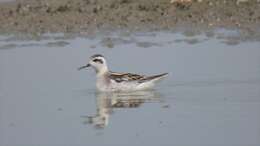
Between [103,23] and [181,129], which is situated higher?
[103,23]

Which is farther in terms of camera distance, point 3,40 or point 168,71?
point 3,40

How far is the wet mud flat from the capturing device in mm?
18359

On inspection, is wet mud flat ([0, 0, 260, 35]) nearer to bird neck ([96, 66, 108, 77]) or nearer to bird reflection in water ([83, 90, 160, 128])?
bird neck ([96, 66, 108, 77])

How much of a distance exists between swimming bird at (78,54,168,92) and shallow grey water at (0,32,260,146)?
0.16 metres

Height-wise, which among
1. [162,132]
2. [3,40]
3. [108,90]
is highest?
[3,40]

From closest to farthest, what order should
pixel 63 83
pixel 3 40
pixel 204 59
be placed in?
1. pixel 63 83
2. pixel 204 59
3. pixel 3 40

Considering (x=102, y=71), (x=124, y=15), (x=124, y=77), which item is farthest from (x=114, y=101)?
(x=124, y=15)

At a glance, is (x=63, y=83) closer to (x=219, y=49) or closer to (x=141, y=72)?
(x=141, y=72)

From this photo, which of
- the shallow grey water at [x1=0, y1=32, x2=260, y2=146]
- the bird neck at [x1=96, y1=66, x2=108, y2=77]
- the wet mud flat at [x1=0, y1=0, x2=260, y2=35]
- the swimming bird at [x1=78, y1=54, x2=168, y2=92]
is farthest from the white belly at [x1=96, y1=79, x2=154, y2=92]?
the wet mud flat at [x1=0, y1=0, x2=260, y2=35]

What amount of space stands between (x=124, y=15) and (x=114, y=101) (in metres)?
5.11

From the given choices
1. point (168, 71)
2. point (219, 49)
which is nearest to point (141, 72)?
point (168, 71)

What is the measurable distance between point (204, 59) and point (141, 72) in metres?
0.94

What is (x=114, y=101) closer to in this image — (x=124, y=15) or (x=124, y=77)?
(x=124, y=77)

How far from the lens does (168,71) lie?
593 inches
